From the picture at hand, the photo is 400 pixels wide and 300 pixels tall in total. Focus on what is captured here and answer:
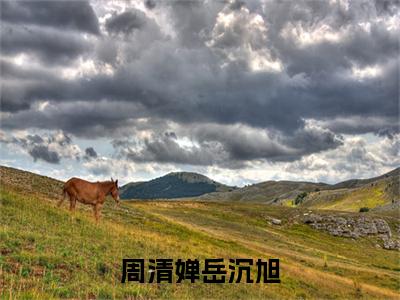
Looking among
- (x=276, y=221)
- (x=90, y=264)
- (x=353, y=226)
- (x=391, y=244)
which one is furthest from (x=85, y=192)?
(x=391, y=244)

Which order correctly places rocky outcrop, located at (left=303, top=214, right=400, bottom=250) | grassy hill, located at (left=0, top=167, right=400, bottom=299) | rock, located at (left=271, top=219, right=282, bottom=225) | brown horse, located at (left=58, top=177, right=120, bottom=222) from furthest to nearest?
rocky outcrop, located at (left=303, top=214, right=400, bottom=250) → rock, located at (left=271, top=219, right=282, bottom=225) → brown horse, located at (left=58, top=177, right=120, bottom=222) → grassy hill, located at (left=0, top=167, right=400, bottom=299)

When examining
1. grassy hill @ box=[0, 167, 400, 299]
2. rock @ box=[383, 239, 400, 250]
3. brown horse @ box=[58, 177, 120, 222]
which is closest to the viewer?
grassy hill @ box=[0, 167, 400, 299]

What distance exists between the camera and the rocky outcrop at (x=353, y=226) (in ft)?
362

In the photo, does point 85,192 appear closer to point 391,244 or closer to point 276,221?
point 276,221

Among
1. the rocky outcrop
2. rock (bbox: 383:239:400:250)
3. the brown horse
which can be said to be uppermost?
the brown horse

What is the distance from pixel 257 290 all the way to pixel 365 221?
103458 millimetres

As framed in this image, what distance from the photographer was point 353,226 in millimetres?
114688

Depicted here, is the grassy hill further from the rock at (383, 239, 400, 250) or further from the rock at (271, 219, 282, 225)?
the rock at (383, 239, 400, 250)

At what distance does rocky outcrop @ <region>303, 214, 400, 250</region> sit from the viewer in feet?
362

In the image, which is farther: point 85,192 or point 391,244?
point 391,244

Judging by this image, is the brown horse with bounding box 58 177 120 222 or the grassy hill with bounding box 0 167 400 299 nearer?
the grassy hill with bounding box 0 167 400 299

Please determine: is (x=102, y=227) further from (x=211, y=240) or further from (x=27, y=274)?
(x=211, y=240)

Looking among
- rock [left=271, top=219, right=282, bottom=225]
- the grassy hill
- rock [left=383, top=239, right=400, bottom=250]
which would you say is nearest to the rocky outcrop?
rock [left=383, top=239, right=400, bottom=250]

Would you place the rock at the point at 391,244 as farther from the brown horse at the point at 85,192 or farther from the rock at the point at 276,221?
the brown horse at the point at 85,192
